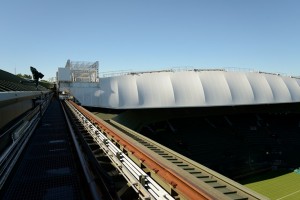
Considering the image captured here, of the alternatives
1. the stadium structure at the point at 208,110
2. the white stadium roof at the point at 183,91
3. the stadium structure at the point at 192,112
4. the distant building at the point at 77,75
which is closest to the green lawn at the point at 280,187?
the stadium structure at the point at 192,112

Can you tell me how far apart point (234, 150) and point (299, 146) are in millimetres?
15783

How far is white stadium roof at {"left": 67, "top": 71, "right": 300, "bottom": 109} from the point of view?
44812mm

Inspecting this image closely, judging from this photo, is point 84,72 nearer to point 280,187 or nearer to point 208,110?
point 208,110

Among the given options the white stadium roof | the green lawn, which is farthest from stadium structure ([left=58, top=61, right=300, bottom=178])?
the green lawn

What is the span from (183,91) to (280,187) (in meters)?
21.4

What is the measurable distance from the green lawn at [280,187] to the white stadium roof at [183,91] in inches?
578

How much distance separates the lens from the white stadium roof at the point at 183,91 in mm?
44812

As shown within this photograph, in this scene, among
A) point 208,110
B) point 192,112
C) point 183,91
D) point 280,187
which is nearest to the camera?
point 280,187

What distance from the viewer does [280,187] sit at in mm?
34938

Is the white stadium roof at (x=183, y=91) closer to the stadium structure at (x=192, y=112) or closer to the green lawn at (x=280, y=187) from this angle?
the stadium structure at (x=192, y=112)

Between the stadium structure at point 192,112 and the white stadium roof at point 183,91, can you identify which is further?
the white stadium roof at point 183,91

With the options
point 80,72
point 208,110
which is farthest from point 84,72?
point 208,110

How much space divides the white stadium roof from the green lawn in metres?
14.7

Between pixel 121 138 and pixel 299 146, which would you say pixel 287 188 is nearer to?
pixel 299 146
